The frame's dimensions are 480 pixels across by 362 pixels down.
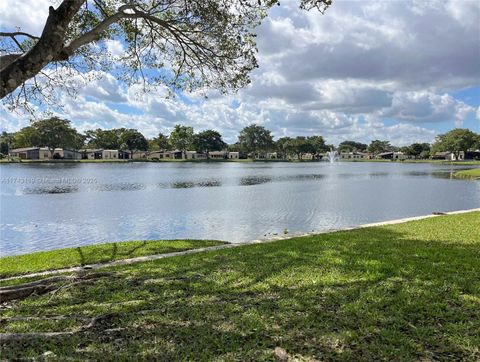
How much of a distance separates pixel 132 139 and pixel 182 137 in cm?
1567

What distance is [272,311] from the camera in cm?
480

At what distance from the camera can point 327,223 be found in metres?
18.4

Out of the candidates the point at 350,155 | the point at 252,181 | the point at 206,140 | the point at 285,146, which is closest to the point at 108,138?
the point at 206,140

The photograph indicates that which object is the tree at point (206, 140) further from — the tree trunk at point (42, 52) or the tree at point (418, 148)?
the tree trunk at point (42, 52)

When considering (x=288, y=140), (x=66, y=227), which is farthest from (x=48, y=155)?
(x=66, y=227)

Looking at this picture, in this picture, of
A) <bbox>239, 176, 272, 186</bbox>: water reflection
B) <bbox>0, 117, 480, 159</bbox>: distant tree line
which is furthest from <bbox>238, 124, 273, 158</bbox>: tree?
<bbox>239, 176, 272, 186</bbox>: water reflection

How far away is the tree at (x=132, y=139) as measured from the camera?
116 m

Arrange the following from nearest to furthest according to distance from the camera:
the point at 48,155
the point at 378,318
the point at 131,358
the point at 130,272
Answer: the point at 131,358 < the point at 378,318 < the point at 130,272 < the point at 48,155

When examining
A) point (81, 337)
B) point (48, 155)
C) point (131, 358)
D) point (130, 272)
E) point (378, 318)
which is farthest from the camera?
point (48, 155)

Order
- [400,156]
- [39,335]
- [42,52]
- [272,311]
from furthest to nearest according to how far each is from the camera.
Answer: [400,156] → [42,52] → [272,311] → [39,335]

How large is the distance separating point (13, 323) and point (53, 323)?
21.4 inches

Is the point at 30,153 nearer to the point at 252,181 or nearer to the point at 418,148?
the point at 252,181

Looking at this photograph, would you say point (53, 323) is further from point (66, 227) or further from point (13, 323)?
point (66, 227)

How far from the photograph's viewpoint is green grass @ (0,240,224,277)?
371 inches
